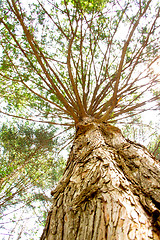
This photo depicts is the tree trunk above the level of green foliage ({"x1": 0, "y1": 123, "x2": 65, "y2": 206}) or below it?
below

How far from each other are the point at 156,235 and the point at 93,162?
759mm

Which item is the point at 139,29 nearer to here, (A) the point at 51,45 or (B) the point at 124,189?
(A) the point at 51,45

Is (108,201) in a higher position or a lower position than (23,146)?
lower

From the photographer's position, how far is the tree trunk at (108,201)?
2.52 feet

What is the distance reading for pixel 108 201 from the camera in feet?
3.01

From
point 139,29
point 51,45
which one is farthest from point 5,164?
point 139,29

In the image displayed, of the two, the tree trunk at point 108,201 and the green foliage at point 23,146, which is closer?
the tree trunk at point 108,201

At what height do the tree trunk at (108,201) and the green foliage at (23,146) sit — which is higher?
the green foliage at (23,146)

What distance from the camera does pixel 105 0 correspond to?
3.75 metres

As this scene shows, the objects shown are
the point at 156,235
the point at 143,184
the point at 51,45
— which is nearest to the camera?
the point at 156,235

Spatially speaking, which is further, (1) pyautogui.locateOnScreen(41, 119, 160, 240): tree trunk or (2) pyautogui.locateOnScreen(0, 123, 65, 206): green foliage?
(2) pyautogui.locateOnScreen(0, 123, 65, 206): green foliage

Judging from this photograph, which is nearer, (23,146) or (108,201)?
(108,201)

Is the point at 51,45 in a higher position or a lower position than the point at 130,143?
higher

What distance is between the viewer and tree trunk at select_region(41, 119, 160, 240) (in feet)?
2.52
